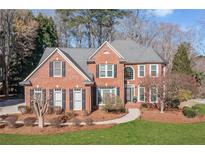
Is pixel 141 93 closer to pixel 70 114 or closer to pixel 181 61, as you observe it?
pixel 181 61

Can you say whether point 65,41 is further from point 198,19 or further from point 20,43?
point 198,19

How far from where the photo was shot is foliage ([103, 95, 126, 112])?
21.1 m

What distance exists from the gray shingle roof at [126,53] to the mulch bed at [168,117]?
15.7 ft

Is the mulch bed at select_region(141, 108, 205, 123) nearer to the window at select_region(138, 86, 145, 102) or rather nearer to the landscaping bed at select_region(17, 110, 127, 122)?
the landscaping bed at select_region(17, 110, 127, 122)

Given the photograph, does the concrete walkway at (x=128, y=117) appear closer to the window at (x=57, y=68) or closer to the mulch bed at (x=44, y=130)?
the mulch bed at (x=44, y=130)

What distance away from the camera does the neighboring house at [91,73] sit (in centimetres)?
2141

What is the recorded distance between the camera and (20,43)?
23125 mm

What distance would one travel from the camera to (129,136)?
15.4m

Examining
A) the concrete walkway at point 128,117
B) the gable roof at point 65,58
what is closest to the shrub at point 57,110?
the gable roof at point 65,58

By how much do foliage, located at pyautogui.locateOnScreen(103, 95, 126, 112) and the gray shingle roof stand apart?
8.95 feet

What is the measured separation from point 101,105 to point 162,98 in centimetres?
458

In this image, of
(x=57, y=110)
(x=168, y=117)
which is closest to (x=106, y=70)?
(x=57, y=110)
